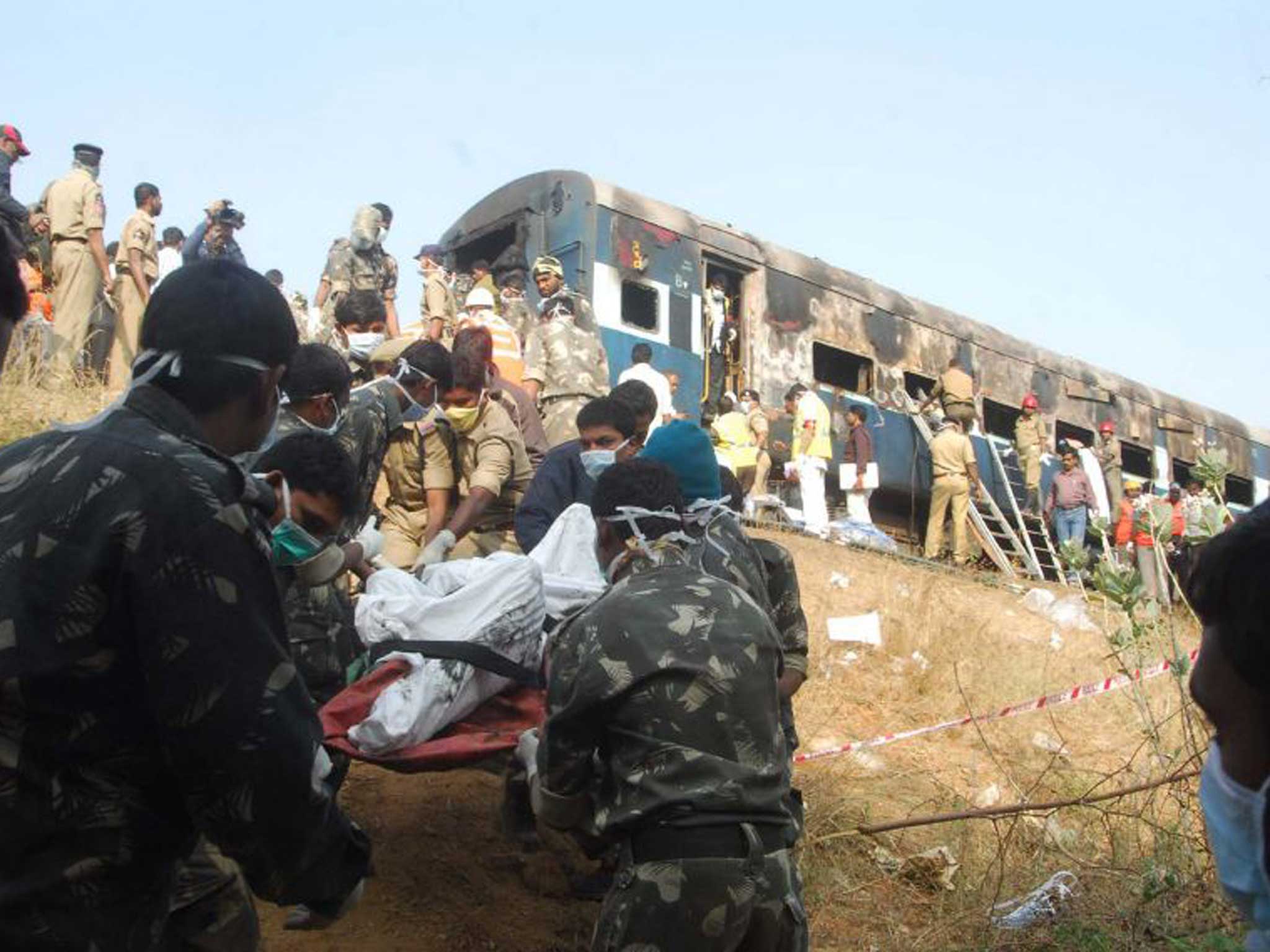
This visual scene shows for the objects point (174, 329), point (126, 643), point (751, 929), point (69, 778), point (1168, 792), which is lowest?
point (1168, 792)

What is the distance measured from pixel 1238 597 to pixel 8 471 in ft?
5.07

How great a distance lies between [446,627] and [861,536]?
9989mm

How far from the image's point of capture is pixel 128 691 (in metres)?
1.67

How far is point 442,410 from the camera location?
5.64m

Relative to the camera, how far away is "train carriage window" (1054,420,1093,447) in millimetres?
18891

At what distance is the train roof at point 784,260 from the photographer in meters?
13.2

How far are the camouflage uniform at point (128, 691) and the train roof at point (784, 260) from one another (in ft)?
37.6

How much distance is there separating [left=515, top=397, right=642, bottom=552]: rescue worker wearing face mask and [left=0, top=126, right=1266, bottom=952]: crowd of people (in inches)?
0.4

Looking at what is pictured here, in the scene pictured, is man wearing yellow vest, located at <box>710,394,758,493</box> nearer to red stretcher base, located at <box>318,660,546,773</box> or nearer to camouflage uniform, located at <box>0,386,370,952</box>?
red stretcher base, located at <box>318,660,546,773</box>

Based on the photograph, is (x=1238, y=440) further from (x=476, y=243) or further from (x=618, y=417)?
(x=618, y=417)

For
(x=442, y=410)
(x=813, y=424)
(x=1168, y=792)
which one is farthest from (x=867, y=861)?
(x=813, y=424)

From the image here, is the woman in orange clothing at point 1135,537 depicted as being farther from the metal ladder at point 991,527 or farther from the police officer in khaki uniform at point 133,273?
the police officer in khaki uniform at point 133,273

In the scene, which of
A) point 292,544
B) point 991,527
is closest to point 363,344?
point 292,544

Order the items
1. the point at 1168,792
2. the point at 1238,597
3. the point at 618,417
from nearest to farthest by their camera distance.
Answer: the point at 1238,597 → the point at 1168,792 → the point at 618,417
